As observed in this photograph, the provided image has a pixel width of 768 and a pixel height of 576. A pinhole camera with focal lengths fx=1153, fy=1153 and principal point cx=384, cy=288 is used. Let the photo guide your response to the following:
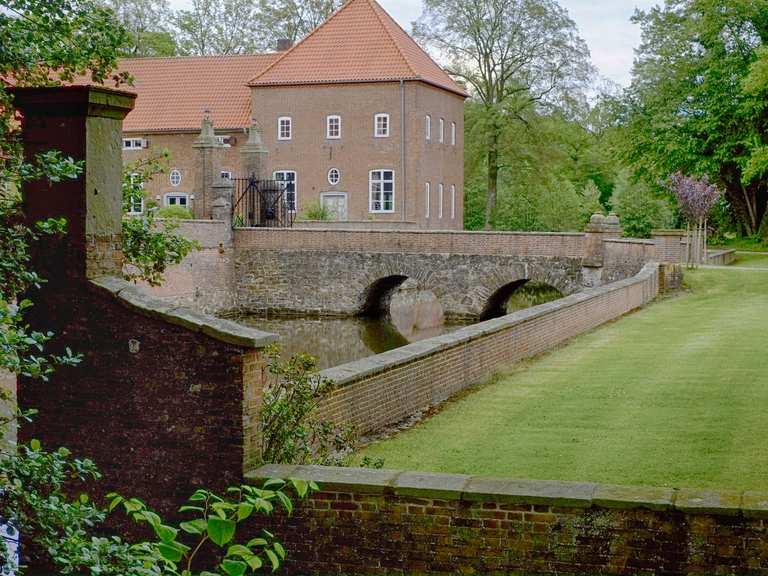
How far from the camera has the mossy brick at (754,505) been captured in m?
6.43

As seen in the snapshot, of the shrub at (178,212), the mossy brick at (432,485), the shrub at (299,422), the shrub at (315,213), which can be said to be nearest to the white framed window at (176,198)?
the shrub at (315,213)

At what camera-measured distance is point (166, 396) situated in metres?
7.54

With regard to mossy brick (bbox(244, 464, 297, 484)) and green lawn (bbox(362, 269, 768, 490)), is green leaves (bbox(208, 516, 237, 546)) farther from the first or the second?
green lawn (bbox(362, 269, 768, 490))

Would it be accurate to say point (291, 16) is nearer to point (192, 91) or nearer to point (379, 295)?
point (192, 91)

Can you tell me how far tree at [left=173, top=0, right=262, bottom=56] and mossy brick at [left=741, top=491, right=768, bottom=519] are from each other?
5957cm

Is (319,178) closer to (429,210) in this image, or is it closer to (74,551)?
(429,210)

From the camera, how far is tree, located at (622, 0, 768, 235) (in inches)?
1778

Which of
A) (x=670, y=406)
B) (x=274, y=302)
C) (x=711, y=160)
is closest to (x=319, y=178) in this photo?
(x=274, y=302)

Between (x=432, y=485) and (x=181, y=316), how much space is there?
6.39 ft

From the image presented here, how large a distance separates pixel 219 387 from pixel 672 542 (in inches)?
116

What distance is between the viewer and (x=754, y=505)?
6.50 meters

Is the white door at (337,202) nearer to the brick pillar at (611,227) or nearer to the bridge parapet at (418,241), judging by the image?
the bridge parapet at (418,241)

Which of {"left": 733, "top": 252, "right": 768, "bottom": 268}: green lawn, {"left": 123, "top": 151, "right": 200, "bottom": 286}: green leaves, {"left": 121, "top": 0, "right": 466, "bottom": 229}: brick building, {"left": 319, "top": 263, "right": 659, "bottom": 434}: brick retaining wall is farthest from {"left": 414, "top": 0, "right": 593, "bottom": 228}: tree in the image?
{"left": 123, "top": 151, "right": 200, "bottom": 286}: green leaves

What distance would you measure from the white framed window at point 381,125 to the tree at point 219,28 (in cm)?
1840
